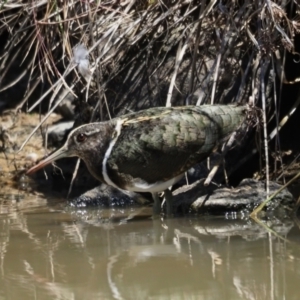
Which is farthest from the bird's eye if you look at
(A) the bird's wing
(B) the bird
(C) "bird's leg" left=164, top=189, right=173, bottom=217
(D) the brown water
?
(C) "bird's leg" left=164, top=189, right=173, bottom=217

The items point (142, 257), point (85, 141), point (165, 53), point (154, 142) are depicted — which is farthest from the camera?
point (165, 53)

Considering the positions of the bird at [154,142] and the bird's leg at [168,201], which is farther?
the bird's leg at [168,201]

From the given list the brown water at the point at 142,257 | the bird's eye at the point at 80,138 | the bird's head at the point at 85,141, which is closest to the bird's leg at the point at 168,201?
the brown water at the point at 142,257

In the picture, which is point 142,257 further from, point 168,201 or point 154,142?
point 168,201

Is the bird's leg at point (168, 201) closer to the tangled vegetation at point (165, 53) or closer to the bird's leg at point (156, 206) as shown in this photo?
the bird's leg at point (156, 206)

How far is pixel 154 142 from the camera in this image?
5324 millimetres

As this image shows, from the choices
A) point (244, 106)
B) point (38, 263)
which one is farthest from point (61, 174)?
point (38, 263)

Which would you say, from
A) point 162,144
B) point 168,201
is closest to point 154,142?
point 162,144

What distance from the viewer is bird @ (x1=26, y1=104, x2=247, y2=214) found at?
534 cm

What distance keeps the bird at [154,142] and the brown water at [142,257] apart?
305 mm

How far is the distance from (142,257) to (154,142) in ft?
3.87

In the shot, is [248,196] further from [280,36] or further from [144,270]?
[144,270]

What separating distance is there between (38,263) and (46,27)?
255 centimetres

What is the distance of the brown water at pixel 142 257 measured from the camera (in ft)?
12.0
